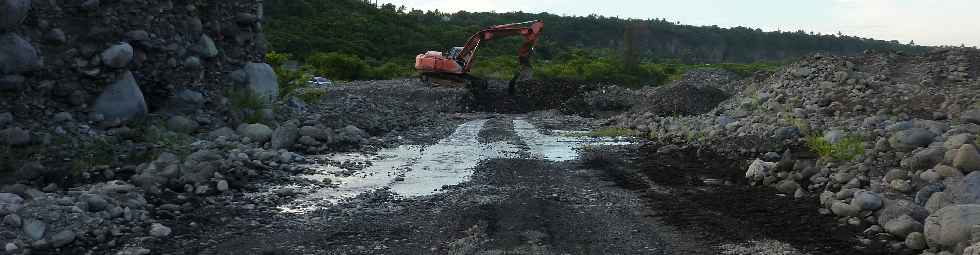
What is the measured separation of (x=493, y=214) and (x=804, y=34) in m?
157

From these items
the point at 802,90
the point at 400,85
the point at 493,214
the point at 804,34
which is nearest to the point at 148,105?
the point at 493,214

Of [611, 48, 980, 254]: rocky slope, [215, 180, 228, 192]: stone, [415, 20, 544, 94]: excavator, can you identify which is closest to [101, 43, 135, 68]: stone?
[215, 180, 228, 192]: stone

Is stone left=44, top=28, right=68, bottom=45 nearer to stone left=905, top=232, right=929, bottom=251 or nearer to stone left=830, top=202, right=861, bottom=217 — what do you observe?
stone left=830, top=202, right=861, bottom=217

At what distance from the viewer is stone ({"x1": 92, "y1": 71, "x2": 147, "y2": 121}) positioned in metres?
9.59

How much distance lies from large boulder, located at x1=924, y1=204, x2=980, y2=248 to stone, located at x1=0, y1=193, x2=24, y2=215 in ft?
24.0

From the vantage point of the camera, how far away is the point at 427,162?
438 inches

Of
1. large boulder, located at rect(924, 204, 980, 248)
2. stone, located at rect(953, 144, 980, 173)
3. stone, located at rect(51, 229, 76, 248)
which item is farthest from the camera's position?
stone, located at rect(953, 144, 980, 173)

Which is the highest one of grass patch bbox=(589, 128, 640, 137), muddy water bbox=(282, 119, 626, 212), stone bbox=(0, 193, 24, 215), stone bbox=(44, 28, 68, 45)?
stone bbox=(44, 28, 68, 45)

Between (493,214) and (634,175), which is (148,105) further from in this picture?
(634,175)

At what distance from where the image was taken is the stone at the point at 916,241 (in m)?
5.54

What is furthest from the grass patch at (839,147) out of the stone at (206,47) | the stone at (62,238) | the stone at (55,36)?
the stone at (55,36)

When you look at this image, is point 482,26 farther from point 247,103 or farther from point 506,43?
point 247,103

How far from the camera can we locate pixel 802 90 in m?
15.5

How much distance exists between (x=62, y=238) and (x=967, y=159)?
855 centimetres
